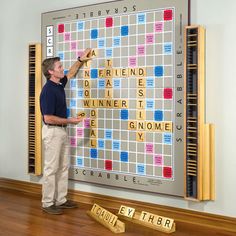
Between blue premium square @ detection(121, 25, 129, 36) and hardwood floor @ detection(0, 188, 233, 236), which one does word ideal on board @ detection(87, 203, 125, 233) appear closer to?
hardwood floor @ detection(0, 188, 233, 236)

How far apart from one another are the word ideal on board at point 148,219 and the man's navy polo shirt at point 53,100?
3.22 ft

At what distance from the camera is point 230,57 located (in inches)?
117

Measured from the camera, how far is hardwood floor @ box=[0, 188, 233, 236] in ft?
9.73

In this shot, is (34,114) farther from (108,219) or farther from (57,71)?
(108,219)

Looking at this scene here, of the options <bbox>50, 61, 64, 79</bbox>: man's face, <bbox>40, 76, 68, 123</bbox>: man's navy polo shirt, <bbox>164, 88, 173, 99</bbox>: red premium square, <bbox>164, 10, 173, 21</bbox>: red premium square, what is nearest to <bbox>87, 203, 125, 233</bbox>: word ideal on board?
<bbox>40, 76, 68, 123</bbox>: man's navy polo shirt

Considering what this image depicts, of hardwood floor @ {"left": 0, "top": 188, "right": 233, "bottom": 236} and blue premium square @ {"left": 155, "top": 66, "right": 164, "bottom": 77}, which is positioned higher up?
blue premium square @ {"left": 155, "top": 66, "right": 164, "bottom": 77}

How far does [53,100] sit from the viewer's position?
3393 millimetres

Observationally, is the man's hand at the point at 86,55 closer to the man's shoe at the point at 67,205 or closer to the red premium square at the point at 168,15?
the red premium square at the point at 168,15

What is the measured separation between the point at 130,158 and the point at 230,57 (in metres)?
1.18

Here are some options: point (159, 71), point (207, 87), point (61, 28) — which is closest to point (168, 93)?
point (159, 71)

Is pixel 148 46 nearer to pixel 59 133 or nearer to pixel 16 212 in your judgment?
pixel 59 133

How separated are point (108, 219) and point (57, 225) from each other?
1.34 ft

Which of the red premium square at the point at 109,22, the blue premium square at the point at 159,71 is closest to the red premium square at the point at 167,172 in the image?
the blue premium square at the point at 159,71

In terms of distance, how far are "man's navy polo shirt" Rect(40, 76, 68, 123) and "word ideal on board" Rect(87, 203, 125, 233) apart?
87cm
